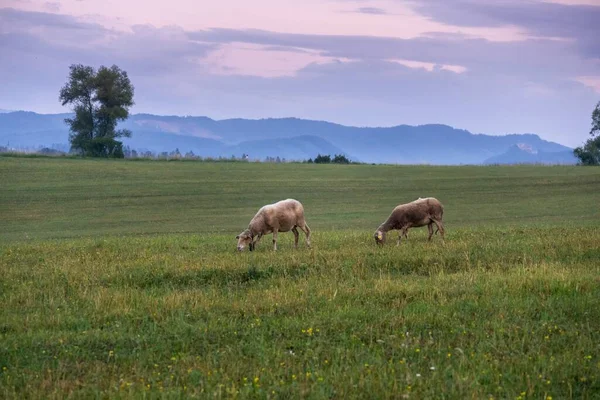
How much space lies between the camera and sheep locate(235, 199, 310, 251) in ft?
75.0

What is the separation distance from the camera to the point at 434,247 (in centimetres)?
2020

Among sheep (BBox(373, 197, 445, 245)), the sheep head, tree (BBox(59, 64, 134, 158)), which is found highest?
tree (BBox(59, 64, 134, 158))

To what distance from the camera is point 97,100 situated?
11244 cm

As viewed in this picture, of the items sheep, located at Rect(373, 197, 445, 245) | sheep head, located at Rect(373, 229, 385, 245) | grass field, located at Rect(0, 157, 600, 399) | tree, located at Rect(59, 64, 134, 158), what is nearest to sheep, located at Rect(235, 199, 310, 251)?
grass field, located at Rect(0, 157, 600, 399)

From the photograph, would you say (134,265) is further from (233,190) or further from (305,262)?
(233,190)

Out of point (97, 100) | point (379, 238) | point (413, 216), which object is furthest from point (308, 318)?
point (97, 100)

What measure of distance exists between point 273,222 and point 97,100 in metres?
95.2

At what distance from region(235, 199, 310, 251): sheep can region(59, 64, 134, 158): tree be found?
9006cm

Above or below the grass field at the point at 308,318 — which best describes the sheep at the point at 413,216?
above

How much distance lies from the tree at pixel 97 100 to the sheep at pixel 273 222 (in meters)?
90.1

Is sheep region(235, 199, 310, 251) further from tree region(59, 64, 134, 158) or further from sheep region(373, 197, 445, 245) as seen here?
tree region(59, 64, 134, 158)

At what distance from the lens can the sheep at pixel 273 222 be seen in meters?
22.9

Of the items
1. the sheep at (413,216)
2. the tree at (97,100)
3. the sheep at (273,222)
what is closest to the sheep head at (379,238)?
the sheep at (413,216)

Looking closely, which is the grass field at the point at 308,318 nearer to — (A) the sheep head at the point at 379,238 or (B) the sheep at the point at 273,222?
(A) the sheep head at the point at 379,238
